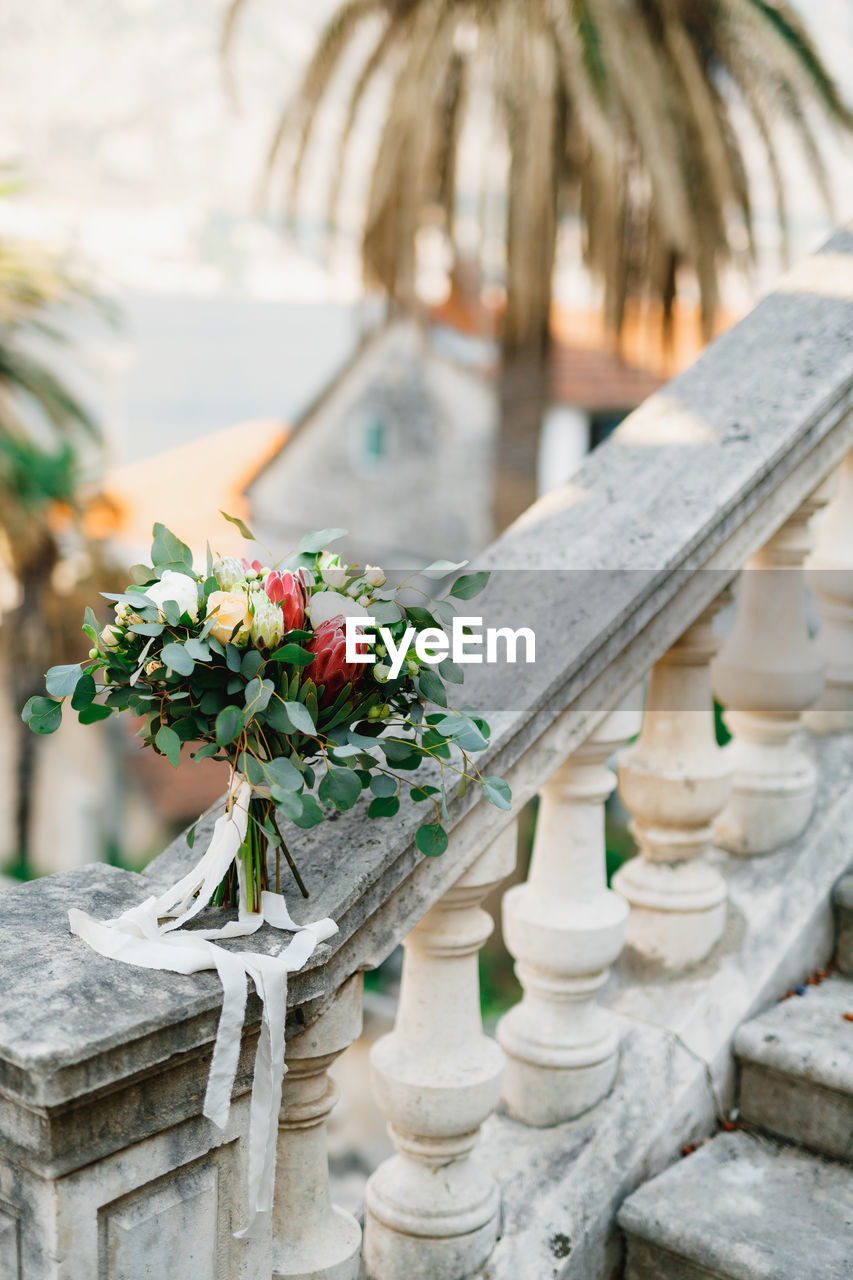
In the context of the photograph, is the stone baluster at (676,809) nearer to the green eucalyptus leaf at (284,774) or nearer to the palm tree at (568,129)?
the green eucalyptus leaf at (284,774)

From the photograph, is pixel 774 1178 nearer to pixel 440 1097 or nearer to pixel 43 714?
pixel 440 1097

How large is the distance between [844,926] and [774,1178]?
0.54 metres

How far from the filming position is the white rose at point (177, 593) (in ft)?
4.25

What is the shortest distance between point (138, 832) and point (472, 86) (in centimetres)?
1494

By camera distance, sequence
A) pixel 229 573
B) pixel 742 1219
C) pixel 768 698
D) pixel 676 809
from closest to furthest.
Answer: pixel 229 573
pixel 742 1219
pixel 676 809
pixel 768 698

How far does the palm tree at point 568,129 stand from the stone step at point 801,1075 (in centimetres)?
757

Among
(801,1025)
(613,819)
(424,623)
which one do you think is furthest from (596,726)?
(613,819)

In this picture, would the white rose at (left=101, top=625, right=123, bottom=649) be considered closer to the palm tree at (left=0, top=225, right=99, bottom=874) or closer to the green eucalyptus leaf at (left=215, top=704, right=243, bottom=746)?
the green eucalyptus leaf at (left=215, top=704, right=243, bottom=746)

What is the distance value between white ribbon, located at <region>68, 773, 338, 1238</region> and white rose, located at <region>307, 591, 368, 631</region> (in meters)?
0.19

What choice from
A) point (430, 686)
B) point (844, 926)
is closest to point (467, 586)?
point (430, 686)

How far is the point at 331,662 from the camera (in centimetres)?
133

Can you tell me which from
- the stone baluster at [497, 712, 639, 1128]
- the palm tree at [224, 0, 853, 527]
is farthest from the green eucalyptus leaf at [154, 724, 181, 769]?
the palm tree at [224, 0, 853, 527]

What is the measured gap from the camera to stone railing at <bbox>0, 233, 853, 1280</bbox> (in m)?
1.23

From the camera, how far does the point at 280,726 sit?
1.29 m
